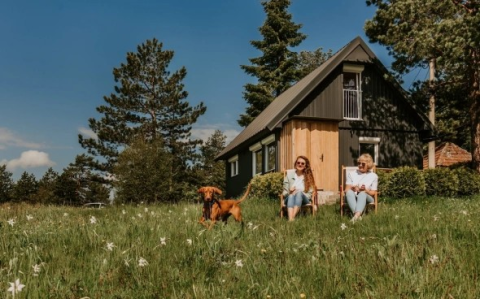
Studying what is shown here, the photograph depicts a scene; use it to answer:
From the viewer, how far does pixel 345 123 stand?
61.4 feet

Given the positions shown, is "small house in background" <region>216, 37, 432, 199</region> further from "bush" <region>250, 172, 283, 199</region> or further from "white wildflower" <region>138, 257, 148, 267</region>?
"white wildflower" <region>138, 257, 148, 267</region>

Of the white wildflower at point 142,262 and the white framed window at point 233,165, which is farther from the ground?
the white framed window at point 233,165

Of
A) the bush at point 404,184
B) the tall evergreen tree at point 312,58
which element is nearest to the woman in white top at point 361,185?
the bush at point 404,184

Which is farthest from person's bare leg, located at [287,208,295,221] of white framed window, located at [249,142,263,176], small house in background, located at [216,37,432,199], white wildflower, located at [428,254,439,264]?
white framed window, located at [249,142,263,176]

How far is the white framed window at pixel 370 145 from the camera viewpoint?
748 inches

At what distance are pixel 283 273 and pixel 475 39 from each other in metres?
13.7

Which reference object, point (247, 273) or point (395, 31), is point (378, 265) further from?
point (395, 31)

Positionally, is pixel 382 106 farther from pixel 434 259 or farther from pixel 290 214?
pixel 434 259

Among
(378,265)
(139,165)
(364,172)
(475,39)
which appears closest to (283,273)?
(378,265)

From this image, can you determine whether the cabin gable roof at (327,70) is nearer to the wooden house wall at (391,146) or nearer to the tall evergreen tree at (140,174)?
the wooden house wall at (391,146)

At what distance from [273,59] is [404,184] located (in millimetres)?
20192

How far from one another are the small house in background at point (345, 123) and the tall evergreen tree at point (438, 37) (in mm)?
1289

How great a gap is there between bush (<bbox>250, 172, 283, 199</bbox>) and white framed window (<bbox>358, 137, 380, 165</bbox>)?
4919mm

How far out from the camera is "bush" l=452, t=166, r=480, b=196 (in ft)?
55.2
